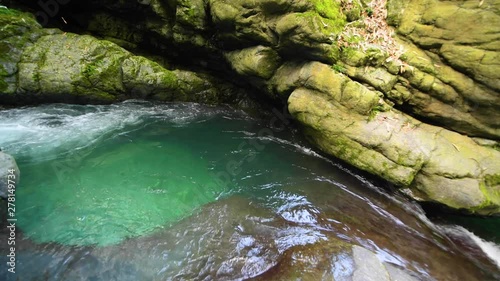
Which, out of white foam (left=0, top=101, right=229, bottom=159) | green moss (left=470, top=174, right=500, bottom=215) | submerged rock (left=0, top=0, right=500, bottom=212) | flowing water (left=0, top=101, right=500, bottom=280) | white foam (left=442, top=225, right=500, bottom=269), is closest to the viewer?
flowing water (left=0, top=101, right=500, bottom=280)

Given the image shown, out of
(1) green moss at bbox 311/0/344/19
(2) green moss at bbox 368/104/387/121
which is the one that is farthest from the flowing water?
(1) green moss at bbox 311/0/344/19

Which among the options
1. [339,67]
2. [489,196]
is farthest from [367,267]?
[339,67]

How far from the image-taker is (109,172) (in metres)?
6.83

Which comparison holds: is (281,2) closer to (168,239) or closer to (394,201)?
(394,201)

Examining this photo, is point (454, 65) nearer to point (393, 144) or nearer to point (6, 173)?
point (393, 144)

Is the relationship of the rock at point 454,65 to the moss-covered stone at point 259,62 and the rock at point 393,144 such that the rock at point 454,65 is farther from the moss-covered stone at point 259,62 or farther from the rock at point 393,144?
the moss-covered stone at point 259,62

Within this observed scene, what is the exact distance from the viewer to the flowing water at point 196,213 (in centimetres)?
479

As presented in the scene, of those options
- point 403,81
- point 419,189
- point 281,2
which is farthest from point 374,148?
point 281,2

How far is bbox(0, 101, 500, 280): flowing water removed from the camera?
15.7 feet

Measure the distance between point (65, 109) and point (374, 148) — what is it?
927 cm

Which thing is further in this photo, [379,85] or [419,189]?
[379,85]

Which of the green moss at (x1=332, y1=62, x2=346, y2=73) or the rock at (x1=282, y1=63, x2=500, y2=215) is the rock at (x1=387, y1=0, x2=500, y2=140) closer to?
the rock at (x1=282, y1=63, x2=500, y2=215)

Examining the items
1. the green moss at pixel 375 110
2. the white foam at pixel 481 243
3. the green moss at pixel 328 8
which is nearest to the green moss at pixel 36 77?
the green moss at pixel 328 8

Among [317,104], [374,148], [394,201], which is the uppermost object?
[317,104]
